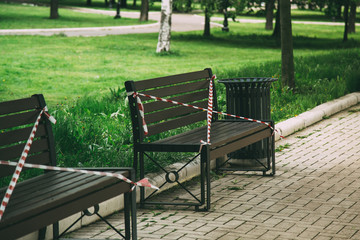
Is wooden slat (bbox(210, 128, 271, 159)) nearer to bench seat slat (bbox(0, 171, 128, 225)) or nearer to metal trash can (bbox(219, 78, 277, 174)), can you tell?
metal trash can (bbox(219, 78, 277, 174))

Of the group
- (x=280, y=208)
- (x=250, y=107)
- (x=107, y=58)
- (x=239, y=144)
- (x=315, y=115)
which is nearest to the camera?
(x=280, y=208)

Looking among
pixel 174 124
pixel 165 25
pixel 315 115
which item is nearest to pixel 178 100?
pixel 174 124

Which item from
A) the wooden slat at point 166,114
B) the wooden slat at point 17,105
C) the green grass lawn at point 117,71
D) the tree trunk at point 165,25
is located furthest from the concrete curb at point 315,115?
the tree trunk at point 165,25

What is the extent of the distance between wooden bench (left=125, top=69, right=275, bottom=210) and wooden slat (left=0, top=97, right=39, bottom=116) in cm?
131

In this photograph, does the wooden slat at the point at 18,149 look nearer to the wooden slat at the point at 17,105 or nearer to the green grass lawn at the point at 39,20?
the wooden slat at the point at 17,105

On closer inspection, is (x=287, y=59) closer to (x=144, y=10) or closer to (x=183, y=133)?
(x=183, y=133)

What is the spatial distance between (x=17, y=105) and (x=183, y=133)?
2.51 meters

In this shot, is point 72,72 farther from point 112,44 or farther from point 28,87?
point 112,44

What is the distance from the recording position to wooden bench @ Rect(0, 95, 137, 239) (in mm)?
4090

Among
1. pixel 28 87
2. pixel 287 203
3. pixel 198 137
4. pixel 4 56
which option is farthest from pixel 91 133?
pixel 4 56

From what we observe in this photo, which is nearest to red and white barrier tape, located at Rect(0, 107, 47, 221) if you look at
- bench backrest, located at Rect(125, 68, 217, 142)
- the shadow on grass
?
bench backrest, located at Rect(125, 68, 217, 142)

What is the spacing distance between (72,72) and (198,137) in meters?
12.9

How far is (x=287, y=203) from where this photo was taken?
21.7 ft

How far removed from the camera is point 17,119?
509 cm
